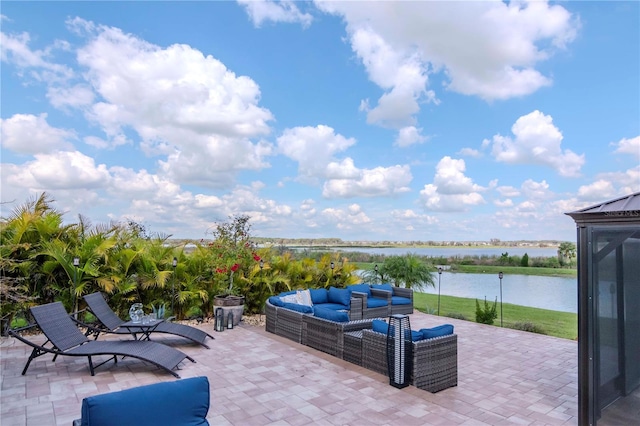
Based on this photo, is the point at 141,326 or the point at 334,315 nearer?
the point at 141,326

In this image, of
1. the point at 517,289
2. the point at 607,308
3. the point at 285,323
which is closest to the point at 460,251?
the point at 517,289

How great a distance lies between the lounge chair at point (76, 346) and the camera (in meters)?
4.64

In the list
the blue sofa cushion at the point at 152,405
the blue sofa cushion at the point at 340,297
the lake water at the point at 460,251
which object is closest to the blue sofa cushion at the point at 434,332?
the blue sofa cushion at the point at 152,405

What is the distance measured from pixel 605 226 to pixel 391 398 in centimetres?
271

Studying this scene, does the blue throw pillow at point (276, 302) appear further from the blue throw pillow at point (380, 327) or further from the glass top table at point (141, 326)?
the blue throw pillow at point (380, 327)

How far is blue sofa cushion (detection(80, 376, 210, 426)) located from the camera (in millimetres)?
1968

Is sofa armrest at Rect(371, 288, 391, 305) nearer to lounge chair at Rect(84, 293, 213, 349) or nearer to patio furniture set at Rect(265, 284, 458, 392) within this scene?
patio furniture set at Rect(265, 284, 458, 392)

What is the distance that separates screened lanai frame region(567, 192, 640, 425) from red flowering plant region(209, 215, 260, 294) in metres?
6.74

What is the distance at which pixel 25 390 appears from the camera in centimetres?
426

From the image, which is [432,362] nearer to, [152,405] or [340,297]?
[152,405]

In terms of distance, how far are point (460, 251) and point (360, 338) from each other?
46.4ft

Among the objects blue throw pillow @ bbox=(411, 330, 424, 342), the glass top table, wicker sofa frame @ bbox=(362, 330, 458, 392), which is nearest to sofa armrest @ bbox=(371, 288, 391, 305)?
wicker sofa frame @ bbox=(362, 330, 458, 392)

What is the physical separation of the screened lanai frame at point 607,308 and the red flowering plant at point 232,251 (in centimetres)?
674

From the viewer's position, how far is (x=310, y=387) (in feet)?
14.7
